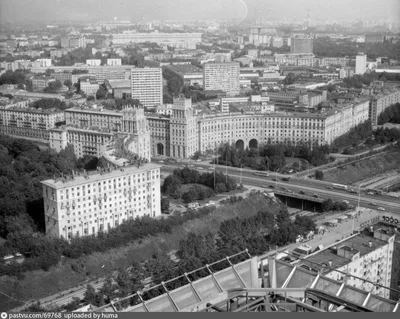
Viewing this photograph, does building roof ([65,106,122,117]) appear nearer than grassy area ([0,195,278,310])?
No

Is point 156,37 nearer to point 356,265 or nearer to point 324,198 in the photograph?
point 324,198

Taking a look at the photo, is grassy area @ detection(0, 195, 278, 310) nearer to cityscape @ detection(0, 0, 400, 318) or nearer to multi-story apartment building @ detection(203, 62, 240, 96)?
cityscape @ detection(0, 0, 400, 318)

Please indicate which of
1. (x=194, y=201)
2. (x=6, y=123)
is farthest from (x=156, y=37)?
(x=194, y=201)

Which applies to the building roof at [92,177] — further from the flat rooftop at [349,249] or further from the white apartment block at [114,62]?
the white apartment block at [114,62]

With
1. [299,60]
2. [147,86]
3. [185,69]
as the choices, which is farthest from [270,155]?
[299,60]

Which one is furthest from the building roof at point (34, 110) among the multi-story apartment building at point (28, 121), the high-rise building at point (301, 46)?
the high-rise building at point (301, 46)

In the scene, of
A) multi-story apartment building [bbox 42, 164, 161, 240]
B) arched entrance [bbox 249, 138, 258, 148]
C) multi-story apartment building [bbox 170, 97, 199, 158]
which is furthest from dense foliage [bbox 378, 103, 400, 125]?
multi-story apartment building [bbox 42, 164, 161, 240]
